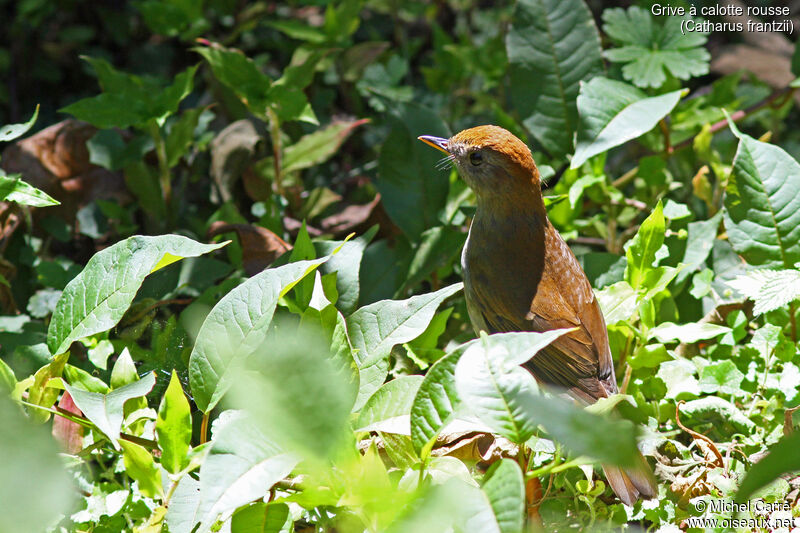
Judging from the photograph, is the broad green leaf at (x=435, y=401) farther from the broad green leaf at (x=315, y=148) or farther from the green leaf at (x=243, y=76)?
the broad green leaf at (x=315, y=148)

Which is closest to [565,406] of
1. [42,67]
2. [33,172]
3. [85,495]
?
[85,495]

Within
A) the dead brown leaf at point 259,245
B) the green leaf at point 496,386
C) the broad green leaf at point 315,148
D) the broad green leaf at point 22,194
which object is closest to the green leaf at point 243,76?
the broad green leaf at point 315,148

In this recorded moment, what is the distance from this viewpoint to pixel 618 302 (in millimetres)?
2367

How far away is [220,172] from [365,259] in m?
0.83

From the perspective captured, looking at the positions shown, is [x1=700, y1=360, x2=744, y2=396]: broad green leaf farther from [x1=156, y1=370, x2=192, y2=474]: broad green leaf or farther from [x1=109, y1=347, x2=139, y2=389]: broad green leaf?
[x1=109, y1=347, x2=139, y2=389]: broad green leaf

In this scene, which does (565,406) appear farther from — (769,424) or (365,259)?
(365,259)

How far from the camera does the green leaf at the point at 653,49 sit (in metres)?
2.87

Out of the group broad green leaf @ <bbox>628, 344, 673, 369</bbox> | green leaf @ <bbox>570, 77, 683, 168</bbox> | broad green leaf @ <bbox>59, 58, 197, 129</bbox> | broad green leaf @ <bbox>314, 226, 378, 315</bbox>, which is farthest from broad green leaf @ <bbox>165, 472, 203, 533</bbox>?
green leaf @ <bbox>570, 77, 683, 168</bbox>

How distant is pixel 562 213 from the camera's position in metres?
2.91

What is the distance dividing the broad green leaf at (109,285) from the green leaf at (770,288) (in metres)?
1.53

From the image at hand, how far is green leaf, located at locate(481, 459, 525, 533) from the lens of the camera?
4.37 ft

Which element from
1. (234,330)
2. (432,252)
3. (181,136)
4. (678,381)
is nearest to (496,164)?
(432,252)

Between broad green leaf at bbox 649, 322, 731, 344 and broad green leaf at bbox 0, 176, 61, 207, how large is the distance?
5.75 feet

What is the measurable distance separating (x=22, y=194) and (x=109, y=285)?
393mm
